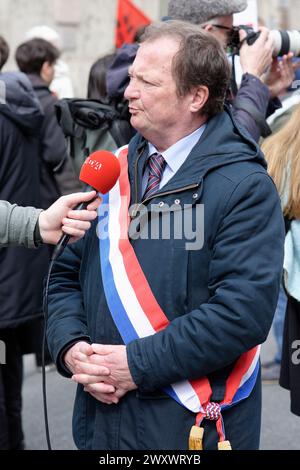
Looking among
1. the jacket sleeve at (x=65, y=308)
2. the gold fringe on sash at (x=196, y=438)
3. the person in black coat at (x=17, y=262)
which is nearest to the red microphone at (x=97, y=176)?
the jacket sleeve at (x=65, y=308)

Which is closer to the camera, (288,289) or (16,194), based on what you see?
(288,289)

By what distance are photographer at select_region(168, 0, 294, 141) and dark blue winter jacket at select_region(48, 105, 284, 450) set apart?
24.7 inches

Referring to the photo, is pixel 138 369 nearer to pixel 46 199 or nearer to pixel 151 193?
pixel 151 193

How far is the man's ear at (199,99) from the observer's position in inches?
94.3

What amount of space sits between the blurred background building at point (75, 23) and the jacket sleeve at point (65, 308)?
8595 mm

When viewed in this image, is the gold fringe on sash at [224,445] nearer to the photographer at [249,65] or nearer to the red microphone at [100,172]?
the red microphone at [100,172]

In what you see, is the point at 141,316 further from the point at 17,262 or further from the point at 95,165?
the point at 17,262

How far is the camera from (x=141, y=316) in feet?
7.49

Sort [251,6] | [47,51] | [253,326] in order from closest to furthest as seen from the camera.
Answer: [253,326]
[251,6]
[47,51]

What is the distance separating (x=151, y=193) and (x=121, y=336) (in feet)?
1.37

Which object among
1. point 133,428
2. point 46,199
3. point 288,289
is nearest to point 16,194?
point 46,199

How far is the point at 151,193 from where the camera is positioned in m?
2.37

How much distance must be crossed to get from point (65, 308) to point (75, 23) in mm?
9131

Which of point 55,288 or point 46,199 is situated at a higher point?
point 55,288
